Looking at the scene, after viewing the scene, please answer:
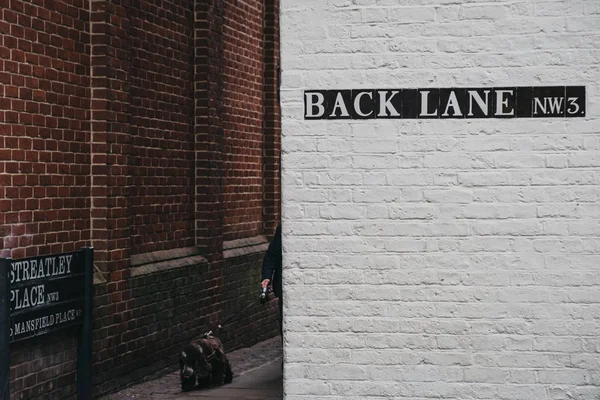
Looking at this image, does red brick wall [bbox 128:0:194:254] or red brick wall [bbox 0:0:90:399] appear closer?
red brick wall [bbox 0:0:90:399]

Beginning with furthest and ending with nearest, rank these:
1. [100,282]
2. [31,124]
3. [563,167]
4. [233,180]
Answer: [233,180], [100,282], [31,124], [563,167]

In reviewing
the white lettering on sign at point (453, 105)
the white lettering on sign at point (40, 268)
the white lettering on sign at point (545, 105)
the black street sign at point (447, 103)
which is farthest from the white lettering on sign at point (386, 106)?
the white lettering on sign at point (40, 268)

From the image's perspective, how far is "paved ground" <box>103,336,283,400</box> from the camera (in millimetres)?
10023

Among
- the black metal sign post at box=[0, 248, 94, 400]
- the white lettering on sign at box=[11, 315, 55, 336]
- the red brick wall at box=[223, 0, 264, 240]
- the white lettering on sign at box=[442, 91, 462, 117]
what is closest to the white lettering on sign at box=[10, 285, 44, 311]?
the black metal sign post at box=[0, 248, 94, 400]

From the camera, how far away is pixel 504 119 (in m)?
6.82

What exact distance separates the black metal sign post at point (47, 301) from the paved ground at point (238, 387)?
92cm

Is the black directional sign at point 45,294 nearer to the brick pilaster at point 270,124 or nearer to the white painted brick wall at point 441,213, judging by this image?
the white painted brick wall at point 441,213

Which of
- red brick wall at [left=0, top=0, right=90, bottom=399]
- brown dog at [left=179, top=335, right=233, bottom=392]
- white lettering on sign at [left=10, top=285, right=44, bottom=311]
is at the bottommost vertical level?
brown dog at [left=179, top=335, right=233, bottom=392]

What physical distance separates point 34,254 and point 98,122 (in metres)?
1.54

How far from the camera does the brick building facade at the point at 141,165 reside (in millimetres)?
8695

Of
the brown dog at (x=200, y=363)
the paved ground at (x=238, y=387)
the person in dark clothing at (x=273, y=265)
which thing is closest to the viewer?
the person in dark clothing at (x=273, y=265)

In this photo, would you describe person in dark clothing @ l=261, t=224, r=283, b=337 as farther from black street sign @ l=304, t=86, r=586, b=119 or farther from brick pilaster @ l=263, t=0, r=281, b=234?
brick pilaster @ l=263, t=0, r=281, b=234

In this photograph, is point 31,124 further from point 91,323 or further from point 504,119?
point 504,119

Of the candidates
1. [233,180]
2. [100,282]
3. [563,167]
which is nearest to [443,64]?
[563,167]
